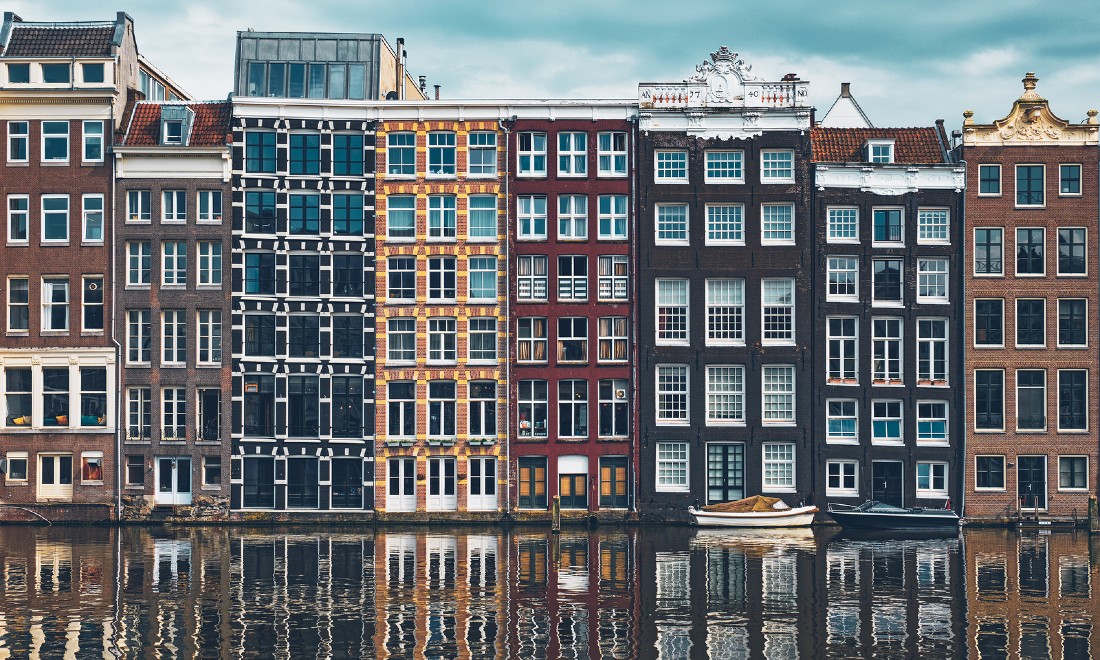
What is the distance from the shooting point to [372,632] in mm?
40688

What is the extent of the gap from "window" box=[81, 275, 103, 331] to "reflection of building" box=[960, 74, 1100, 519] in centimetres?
4606

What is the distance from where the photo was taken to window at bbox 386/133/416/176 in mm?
71188

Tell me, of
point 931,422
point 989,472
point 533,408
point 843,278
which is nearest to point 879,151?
point 843,278

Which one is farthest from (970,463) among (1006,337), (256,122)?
(256,122)

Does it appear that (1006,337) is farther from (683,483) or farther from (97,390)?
(97,390)

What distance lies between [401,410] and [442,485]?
456 cm

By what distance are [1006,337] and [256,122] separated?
136 feet

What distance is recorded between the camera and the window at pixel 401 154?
234 ft

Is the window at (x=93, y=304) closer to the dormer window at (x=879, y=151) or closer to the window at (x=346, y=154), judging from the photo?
the window at (x=346, y=154)

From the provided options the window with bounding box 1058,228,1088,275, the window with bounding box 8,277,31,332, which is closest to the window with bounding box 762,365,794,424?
the window with bounding box 1058,228,1088,275

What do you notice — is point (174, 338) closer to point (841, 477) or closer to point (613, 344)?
point (613, 344)

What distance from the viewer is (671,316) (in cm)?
7056

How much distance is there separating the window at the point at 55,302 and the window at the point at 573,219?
2669 cm

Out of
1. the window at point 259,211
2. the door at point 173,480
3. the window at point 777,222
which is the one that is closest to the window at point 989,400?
the window at point 777,222
